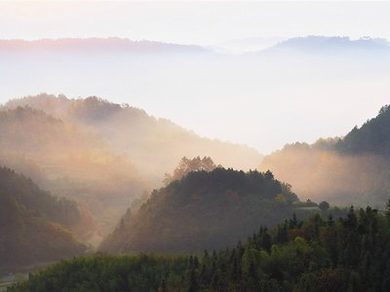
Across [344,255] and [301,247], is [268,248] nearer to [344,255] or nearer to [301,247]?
[301,247]

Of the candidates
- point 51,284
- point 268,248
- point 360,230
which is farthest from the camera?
point 51,284

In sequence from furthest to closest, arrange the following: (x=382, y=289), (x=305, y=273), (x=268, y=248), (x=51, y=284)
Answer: (x=51, y=284)
(x=268, y=248)
(x=305, y=273)
(x=382, y=289)

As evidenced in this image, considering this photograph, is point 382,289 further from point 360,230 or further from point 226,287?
point 226,287

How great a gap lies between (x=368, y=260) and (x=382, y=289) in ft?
18.3

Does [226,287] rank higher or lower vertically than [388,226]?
lower

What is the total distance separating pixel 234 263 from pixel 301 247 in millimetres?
9343

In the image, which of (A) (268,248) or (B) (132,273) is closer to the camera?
(A) (268,248)

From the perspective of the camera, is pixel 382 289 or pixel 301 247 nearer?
pixel 382 289

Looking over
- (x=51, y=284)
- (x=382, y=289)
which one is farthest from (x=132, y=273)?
(x=382, y=289)

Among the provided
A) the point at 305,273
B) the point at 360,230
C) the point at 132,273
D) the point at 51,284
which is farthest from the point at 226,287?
the point at 51,284

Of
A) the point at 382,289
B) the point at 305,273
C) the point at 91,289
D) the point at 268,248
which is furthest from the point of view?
the point at 91,289

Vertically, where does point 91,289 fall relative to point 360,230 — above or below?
below

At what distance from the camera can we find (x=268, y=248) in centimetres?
11231

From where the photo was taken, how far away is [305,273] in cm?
9419
